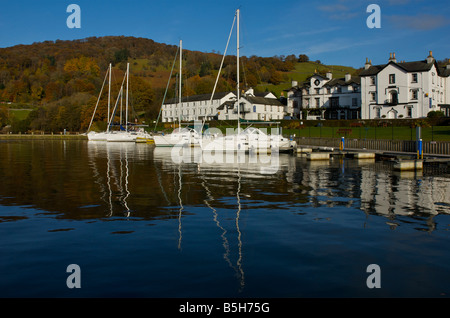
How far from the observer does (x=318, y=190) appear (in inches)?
830

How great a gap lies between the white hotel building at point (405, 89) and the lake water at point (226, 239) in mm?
63208

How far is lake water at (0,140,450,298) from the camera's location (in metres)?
8.45

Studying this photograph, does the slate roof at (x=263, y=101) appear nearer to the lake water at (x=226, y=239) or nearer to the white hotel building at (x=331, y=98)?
the white hotel building at (x=331, y=98)

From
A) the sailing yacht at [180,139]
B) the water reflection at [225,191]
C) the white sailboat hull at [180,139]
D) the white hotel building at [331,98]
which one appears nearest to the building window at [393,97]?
the white hotel building at [331,98]

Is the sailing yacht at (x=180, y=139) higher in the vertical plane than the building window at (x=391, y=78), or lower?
lower

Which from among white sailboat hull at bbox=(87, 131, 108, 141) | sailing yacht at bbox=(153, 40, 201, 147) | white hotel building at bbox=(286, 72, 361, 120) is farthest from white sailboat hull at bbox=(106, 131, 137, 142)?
white hotel building at bbox=(286, 72, 361, 120)

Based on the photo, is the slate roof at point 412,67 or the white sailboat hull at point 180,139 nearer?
the white sailboat hull at point 180,139

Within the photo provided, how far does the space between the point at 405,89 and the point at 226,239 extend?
262 feet

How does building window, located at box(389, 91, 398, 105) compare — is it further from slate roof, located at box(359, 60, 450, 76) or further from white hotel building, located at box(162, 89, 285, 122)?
white hotel building, located at box(162, 89, 285, 122)

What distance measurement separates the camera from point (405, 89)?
267 feet

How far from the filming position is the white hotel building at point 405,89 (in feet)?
260

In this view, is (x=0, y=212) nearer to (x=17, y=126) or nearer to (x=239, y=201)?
(x=239, y=201)

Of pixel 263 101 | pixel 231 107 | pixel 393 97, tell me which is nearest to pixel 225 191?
pixel 393 97

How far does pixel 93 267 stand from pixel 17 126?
501 ft
